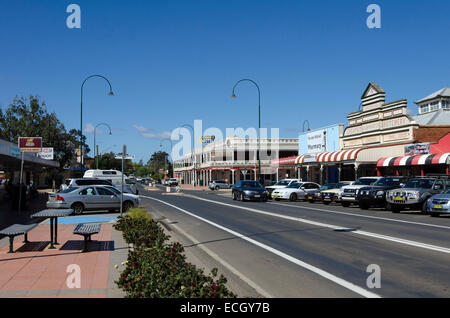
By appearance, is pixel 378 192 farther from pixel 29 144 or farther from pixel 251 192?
pixel 29 144

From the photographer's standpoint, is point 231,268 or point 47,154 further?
point 47,154

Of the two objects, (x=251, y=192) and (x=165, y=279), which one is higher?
(x=251, y=192)

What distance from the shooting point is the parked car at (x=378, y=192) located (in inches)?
928

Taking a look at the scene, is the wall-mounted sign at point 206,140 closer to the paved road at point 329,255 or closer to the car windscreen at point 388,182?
the car windscreen at point 388,182

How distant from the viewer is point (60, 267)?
841 centimetres

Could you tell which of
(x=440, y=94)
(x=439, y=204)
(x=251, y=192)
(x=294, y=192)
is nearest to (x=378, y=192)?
(x=439, y=204)

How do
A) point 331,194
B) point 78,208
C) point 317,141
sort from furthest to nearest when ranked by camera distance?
point 317,141 < point 331,194 < point 78,208

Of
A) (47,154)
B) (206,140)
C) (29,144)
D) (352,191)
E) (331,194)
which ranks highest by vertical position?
(206,140)

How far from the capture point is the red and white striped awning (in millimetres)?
37438

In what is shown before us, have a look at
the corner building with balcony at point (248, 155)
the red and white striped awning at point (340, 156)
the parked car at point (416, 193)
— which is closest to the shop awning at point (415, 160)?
the red and white striped awning at point (340, 156)

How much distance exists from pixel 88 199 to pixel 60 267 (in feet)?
43.6

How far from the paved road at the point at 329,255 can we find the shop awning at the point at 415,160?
1437cm

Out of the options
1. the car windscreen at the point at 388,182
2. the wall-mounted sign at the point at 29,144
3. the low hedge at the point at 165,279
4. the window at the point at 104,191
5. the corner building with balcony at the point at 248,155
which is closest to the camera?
the low hedge at the point at 165,279

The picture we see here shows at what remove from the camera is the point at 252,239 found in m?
12.5
